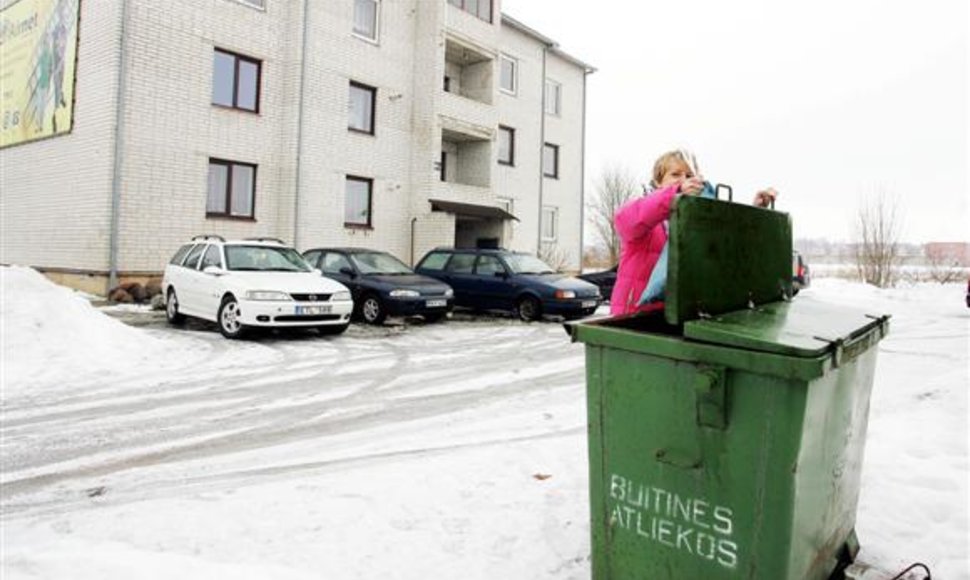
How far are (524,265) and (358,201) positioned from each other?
744cm

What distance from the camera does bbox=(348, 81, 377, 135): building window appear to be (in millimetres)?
20391

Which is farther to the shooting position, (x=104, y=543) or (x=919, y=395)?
(x=919, y=395)

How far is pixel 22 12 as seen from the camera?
1934cm

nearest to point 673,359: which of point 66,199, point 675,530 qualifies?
point 675,530

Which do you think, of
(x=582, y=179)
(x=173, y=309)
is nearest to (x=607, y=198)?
(x=582, y=179)

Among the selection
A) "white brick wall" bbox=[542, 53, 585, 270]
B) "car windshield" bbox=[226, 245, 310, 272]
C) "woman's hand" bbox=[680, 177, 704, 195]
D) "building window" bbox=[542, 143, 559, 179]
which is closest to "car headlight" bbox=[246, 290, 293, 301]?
"car windshield" bbox=[226, 245, 310, 272]

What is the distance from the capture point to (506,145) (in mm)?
26688

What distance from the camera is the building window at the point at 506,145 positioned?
1037 inches

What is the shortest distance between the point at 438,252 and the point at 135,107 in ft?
24.8

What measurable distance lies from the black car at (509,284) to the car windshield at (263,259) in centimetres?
420

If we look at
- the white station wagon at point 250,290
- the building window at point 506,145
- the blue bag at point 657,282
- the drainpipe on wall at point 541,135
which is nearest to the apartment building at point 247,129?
the building window at point 506,145

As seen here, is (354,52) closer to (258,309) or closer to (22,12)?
(22,12)

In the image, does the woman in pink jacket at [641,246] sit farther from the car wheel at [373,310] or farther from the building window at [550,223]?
the building window at [550,223]

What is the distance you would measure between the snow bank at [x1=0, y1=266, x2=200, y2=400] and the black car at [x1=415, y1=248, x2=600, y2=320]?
688 centimetres
